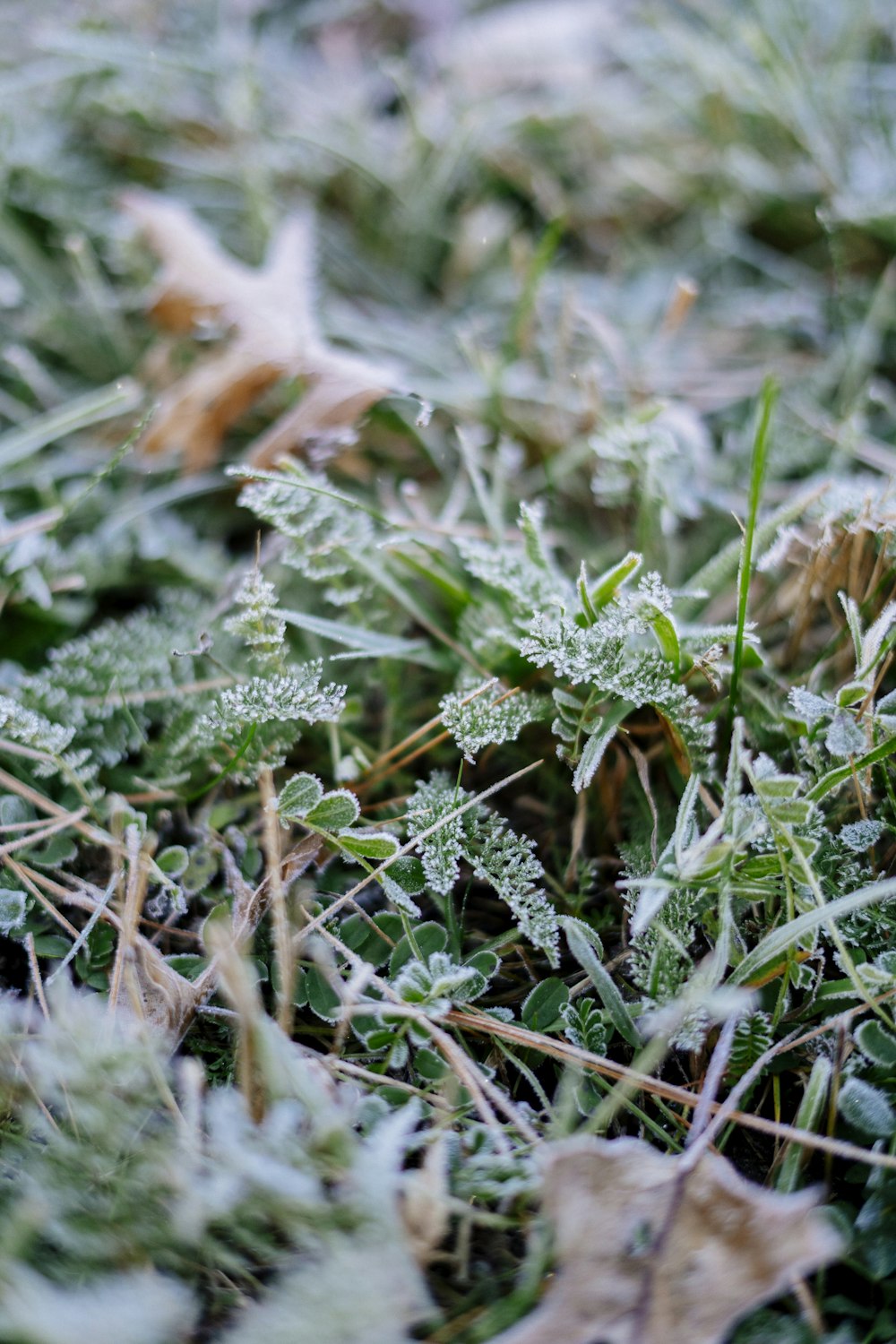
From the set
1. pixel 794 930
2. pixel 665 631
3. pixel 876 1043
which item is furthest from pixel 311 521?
pixel 876 1043

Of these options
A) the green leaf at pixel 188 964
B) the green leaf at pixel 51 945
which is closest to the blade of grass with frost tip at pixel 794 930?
the green leaf at pixel 188 964

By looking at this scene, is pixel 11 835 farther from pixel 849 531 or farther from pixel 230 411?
pixel 849 531

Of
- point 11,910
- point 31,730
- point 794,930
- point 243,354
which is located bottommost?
point 794,930

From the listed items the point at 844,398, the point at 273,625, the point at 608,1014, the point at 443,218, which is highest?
the point at 443,218

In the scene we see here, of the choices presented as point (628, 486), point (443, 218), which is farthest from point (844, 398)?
point (443, 218)

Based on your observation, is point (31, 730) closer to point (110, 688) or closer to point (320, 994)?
point (110, 688)

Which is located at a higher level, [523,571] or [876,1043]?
[523,571]
